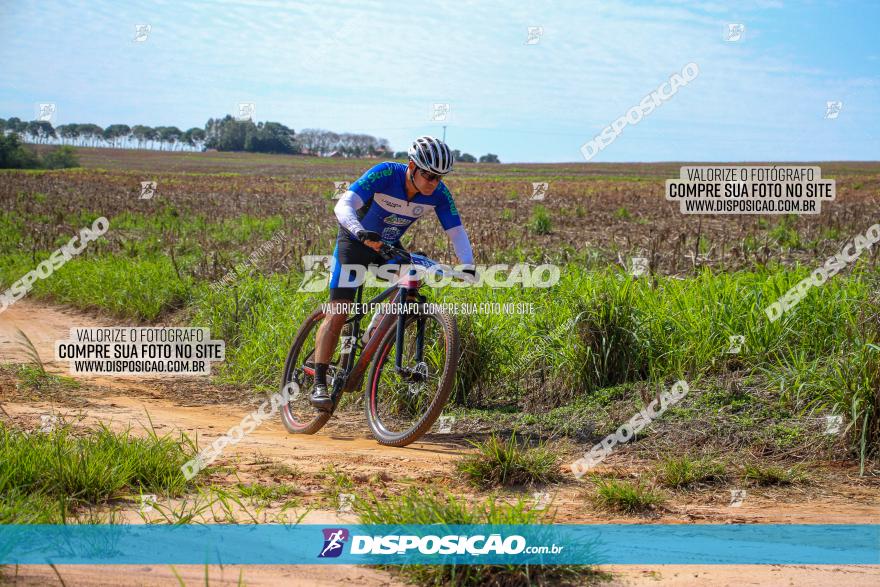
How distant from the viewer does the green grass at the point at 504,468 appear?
198 inches

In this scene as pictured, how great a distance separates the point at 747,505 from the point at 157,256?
42.7 ft

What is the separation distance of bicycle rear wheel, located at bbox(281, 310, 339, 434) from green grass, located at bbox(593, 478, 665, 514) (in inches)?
112

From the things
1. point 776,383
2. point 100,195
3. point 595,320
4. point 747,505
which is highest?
point 100,195

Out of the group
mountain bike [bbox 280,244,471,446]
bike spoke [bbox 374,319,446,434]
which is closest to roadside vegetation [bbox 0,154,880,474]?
bike spoke [bbox 374,319,446,434]

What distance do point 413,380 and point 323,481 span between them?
1471mm

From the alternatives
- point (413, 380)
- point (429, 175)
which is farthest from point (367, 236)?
point (413, 380)

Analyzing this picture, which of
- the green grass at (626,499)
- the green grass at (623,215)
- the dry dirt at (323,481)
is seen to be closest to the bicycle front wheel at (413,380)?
the dry dirt at (323,481)

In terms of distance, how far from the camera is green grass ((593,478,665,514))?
458 cm

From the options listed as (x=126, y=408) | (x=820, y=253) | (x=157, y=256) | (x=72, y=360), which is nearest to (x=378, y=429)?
(x=126, y=408)

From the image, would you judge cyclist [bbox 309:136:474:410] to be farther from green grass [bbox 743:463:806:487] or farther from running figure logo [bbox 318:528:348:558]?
running figure logo [bbox 318:528:348:558]

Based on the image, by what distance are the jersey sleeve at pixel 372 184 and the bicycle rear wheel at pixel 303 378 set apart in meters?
1.34

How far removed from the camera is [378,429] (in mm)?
6355

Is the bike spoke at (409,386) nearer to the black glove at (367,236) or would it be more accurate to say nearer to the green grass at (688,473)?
the black glove at (367,236)

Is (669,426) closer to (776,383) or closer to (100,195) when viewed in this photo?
(776,383)
